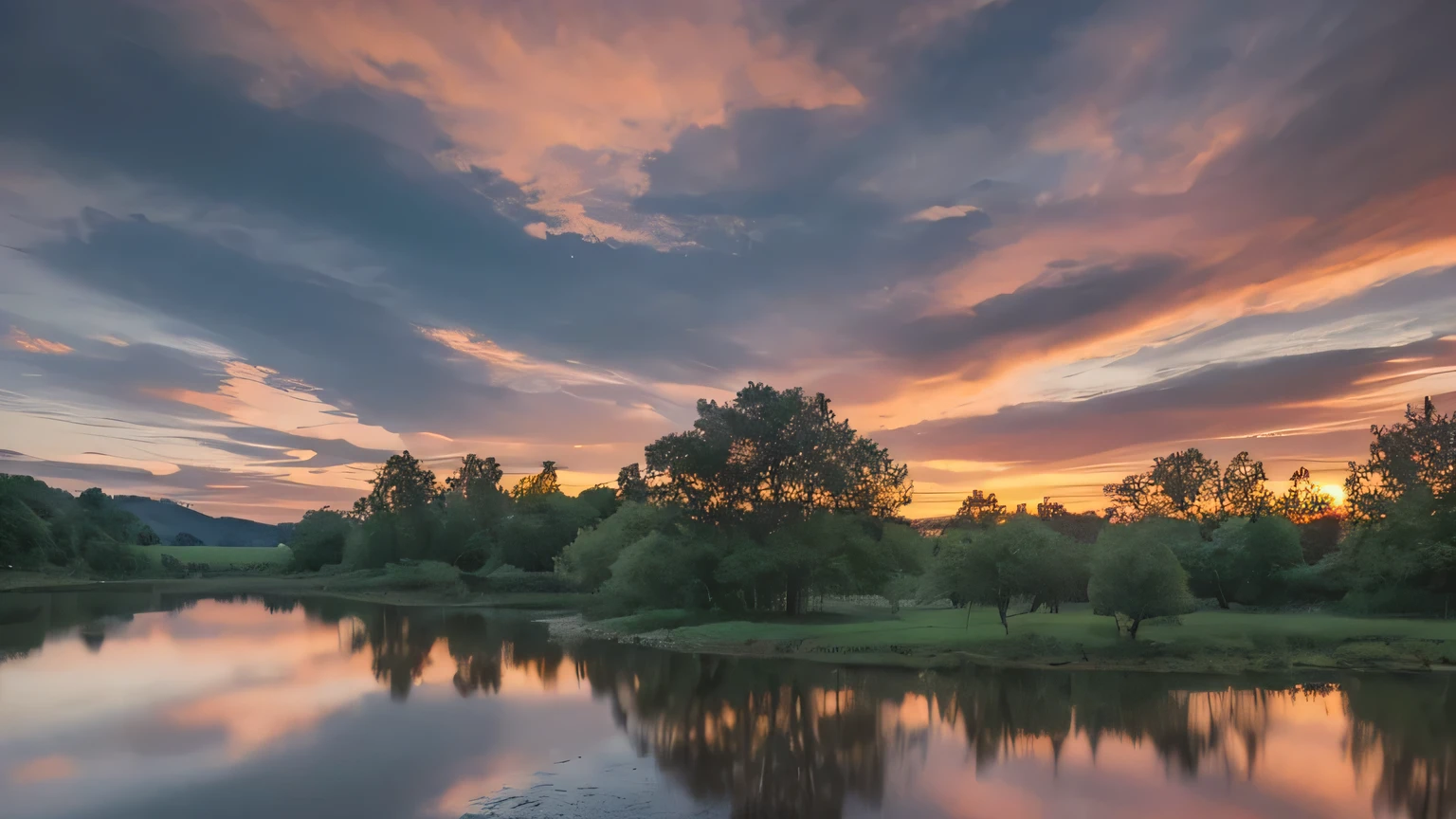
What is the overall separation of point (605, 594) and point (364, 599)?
5150cm

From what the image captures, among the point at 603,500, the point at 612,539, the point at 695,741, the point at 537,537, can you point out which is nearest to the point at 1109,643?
the point at 695,741

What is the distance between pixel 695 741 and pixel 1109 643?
2568cm

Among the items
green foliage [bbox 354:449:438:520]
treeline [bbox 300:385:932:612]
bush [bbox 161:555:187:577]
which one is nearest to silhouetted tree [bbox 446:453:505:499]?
green foliage [bbox 354:449:438:520]

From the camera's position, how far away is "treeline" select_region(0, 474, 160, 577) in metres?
110

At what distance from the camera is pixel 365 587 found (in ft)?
359

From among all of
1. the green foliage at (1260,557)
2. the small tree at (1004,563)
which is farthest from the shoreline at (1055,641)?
the green foliage at (1260,557)

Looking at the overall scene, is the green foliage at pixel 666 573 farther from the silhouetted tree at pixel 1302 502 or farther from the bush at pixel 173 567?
the bush at pixel 173 567

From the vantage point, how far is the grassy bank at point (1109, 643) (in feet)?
124

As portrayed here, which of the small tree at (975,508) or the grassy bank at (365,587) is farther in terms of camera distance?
the small tree at (975,508)

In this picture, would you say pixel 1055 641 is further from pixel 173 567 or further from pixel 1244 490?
pixel 173 567

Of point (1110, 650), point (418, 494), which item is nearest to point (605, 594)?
point (1110, 650)

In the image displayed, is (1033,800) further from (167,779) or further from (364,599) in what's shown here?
(364,599)

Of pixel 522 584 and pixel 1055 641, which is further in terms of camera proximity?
pixel 522 584

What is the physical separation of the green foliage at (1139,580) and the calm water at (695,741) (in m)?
4.08
